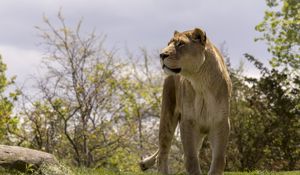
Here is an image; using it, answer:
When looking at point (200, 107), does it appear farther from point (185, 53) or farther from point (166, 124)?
point (166, 124)

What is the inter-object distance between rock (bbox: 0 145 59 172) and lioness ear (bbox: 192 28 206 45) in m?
3.67

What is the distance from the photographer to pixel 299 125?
64.7 feet

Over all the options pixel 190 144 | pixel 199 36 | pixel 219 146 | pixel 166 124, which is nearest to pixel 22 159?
pixel 166 124

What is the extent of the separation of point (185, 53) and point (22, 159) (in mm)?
3893

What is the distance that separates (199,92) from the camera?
24.9 feet

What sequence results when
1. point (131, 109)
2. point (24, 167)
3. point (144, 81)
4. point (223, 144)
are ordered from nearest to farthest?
1. point (223, 144)
2. point (24, 167)
3. point (131, 109)
4. point (144, 81)

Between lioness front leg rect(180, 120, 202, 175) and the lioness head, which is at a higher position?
the lioness head

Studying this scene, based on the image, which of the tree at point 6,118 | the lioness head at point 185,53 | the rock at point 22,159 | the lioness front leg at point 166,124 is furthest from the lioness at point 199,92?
the tree at point 6,118

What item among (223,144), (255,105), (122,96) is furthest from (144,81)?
(223,144)

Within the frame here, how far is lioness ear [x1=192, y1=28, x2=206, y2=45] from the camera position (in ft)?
24.3

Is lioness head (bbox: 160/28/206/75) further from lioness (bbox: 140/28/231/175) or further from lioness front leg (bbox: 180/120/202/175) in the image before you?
lioness front leg (bbox: 180/120/202/175)

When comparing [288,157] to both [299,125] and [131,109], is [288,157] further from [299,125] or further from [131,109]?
[131,109]

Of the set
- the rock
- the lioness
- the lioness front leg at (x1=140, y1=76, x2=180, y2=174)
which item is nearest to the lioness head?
the lioness

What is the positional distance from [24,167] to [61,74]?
34.2 ft
